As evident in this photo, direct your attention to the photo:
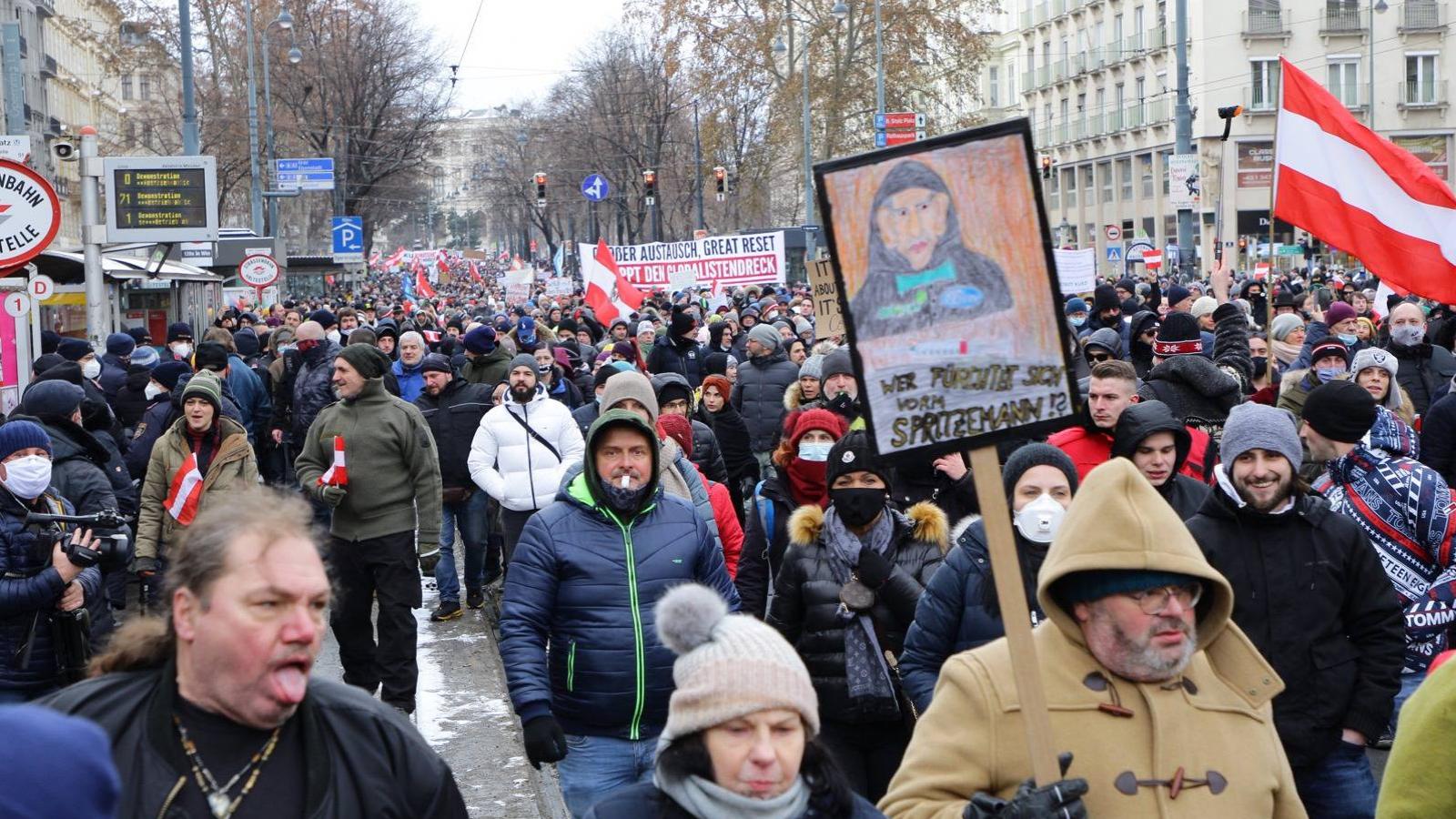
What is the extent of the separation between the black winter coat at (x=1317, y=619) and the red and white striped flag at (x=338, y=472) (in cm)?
445

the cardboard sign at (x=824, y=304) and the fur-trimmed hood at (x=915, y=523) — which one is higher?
the cardboard sign at (x=824, y=304)

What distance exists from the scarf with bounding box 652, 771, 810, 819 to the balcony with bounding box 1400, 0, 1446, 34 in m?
67.7

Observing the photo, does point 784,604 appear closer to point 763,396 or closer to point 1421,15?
point 763,396

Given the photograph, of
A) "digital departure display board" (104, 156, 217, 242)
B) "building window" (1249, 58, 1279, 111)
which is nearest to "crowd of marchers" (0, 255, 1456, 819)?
"digital departure display board" (104, 156, 217, 242)

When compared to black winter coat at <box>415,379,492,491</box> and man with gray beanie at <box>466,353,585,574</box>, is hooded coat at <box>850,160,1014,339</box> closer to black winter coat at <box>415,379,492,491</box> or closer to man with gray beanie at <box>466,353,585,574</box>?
man with gray beanie at <box>466,353,585,574</box>

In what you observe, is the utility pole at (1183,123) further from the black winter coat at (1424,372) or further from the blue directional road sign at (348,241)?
the blue directional road sign at (348,241)

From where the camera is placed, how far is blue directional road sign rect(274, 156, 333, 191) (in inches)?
1656

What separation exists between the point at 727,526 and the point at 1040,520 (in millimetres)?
2368

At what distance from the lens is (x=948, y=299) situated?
133 inches

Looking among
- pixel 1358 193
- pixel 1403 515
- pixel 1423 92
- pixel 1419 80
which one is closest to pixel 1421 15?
pixel 1419 80

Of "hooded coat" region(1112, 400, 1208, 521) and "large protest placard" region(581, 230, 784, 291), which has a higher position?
"large protest placard" region(581, 230, 784, 291)

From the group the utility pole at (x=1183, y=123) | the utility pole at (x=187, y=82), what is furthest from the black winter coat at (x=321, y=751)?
the utility pole at (x=1183, y=123)

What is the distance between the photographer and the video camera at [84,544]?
20.1ft

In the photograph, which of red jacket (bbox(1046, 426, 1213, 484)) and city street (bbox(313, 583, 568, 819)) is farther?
city street (bbox(313, 583, 568, 819))
